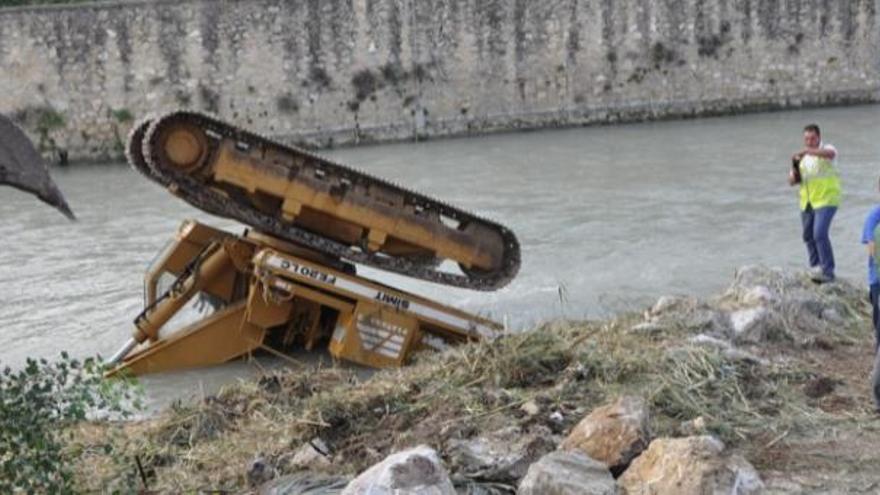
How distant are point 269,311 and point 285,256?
1.56 feet

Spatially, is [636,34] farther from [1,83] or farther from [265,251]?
[265,251]

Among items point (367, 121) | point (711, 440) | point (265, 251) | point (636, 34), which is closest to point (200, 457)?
point (711, 440)

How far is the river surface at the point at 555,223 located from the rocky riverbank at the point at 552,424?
8.21 ft

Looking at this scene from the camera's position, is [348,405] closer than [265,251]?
Yes

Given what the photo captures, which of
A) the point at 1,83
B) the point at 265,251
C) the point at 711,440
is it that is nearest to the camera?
the point at 711,440

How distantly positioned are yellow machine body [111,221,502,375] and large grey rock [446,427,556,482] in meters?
3.47

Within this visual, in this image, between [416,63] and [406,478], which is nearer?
[406,478]

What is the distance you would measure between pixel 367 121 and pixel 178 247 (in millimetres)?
19057

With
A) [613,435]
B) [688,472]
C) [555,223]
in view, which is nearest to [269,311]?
[613,435]

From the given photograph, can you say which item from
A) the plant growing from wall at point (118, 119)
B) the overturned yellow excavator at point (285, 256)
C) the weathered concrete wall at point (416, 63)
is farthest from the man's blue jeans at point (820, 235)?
the plant growing from wall at point (118, 119)

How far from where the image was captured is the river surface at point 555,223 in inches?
439

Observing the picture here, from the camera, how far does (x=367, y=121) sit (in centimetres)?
2834

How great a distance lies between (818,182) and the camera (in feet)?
31.7

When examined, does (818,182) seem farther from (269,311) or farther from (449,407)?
(449,407)
